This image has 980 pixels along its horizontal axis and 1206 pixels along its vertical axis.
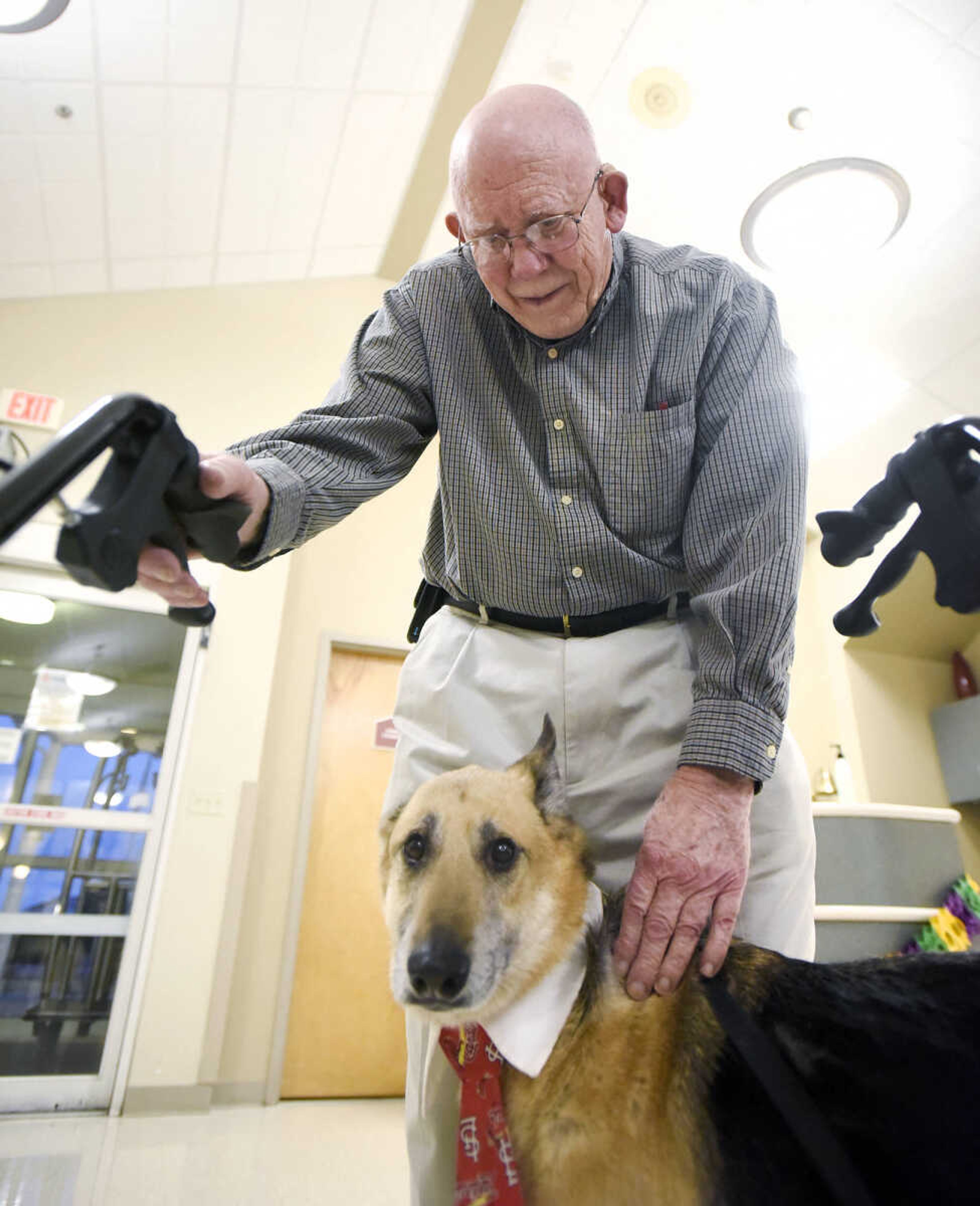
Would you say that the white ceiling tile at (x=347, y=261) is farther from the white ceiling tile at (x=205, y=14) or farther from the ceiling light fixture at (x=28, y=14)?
the ceiling light fixture at (x=28, y=14)

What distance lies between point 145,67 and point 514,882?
12.7 feet

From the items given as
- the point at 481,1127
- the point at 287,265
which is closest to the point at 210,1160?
the point at 481,1127

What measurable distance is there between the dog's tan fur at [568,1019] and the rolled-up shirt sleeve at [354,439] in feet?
1.08

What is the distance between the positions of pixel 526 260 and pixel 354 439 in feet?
1.00

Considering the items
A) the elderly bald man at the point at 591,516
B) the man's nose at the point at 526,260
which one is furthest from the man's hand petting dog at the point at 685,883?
the man's nose at the point at 526,260

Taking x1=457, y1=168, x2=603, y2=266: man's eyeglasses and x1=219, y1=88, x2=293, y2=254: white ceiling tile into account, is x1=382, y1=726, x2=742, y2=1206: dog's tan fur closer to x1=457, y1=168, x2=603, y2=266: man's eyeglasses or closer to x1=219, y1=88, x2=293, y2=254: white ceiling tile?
x1=457, y1=168, x2=603, y2=266: man's eyeglasses

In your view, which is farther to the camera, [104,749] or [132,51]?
[104,749]

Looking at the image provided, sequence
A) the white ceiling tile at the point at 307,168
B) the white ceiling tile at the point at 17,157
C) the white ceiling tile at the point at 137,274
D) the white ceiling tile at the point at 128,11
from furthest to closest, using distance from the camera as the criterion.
A: the white ceiling tile at the point at 137,274 → the white ceiling tile at the point at 307,168 → the white ceiling tile at the point at 17,157 → the white ceiling tile at the point at 128,11

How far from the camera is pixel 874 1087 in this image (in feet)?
1.96

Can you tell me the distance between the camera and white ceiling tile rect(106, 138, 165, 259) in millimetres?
3584

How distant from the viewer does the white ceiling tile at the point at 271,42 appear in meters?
3.17

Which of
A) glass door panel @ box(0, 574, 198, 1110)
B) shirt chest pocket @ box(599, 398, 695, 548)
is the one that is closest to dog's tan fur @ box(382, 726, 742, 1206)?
shirt chest pocket @ box(599, 398, 695, 548)

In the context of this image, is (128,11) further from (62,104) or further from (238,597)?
(238,597)

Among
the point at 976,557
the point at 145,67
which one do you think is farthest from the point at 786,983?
the point at 145,67
